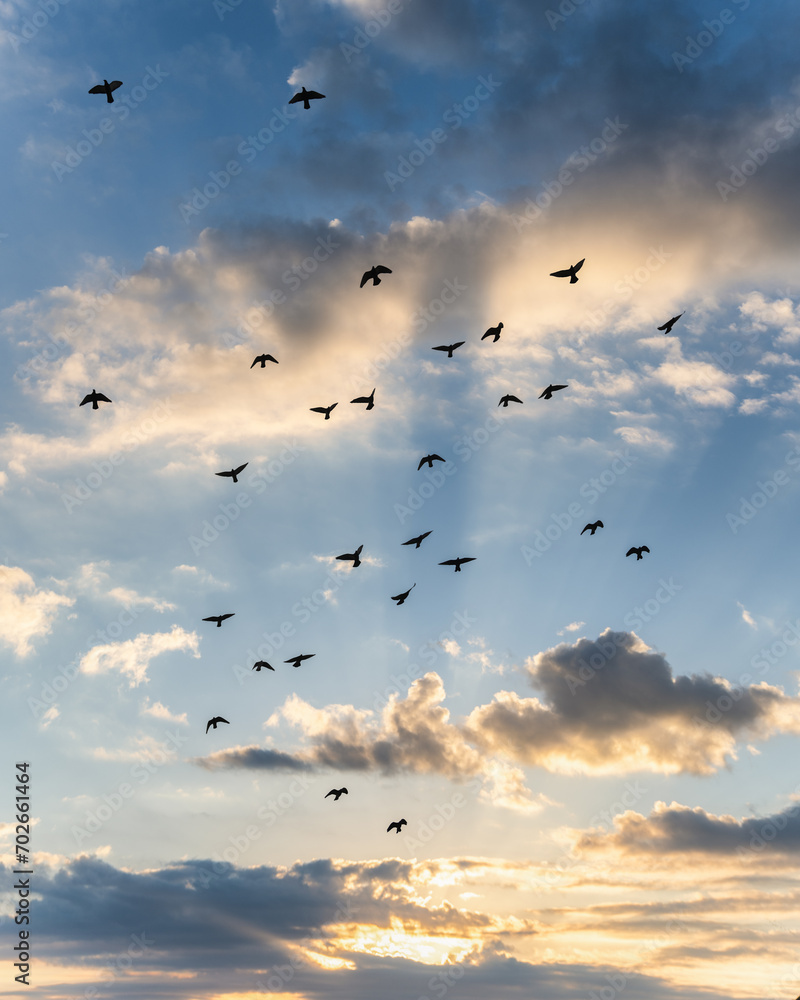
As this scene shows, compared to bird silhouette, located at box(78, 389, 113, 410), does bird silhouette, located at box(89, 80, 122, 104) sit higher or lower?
higher

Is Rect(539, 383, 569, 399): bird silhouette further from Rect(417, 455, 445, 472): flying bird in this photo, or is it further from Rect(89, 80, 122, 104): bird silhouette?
Rect(89, 80, 122, 104): bird silhouette

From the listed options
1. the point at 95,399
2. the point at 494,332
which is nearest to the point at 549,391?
the point at 494,332

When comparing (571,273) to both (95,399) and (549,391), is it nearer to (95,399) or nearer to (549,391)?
(549,391)

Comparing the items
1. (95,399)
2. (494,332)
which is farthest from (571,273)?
(95,399)

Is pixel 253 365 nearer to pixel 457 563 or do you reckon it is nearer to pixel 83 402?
pixel 83 402

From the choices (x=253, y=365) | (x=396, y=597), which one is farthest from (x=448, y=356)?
(x=396, y=597)

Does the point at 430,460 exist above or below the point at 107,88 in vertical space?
below

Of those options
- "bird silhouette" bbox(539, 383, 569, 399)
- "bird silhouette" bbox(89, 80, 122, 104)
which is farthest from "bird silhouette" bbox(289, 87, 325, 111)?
"bird silhouette" bbox(539, 383, 569, 399)

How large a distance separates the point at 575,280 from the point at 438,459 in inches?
786

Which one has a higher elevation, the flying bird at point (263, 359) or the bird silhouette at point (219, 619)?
the flying bird at point (263, 359)

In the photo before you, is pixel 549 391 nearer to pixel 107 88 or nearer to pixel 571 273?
pixel 571 273

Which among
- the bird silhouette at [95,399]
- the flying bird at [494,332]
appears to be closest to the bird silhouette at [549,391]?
the flying bird at [494,332]

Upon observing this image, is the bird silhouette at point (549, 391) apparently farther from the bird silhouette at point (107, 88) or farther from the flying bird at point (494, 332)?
the bird silhouette at point (107, 88)

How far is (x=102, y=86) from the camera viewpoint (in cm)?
6556
